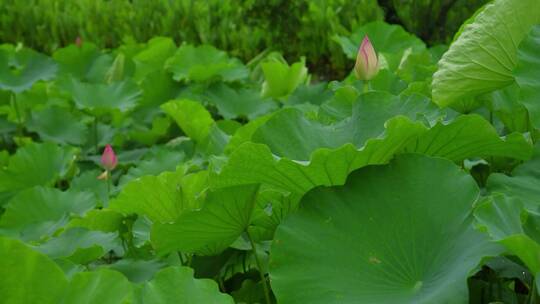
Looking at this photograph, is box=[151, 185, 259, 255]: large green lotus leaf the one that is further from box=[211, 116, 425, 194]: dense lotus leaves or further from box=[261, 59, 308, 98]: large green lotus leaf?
box=[261, 59, 308, 98]: large green lotus leaf

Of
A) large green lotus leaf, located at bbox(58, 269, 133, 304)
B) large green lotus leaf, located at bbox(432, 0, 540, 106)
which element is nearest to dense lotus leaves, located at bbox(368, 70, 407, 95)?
large green lotus leaf, located at bbox(432, 0, 540, 106)

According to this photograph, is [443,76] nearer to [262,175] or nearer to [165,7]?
[262,175]

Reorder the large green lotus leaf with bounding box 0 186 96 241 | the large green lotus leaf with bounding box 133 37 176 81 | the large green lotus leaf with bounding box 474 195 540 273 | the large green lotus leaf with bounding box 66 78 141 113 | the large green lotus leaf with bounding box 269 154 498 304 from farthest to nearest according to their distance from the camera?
the large green lotus leaf with bounding box 133 37 176 81 → the large green lotus leaf with bounding box 66 78 141 113 → the large green lotus leaf with bounding box 0 186 96 241 → the large green lotus leaf with bounding box 269 154 498 304 → the large green lotus leaf with bounding box 474 195 540 273

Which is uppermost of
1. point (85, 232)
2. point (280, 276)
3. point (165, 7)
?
point (280, 276)

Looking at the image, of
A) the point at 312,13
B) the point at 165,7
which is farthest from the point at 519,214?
the point at 165,7

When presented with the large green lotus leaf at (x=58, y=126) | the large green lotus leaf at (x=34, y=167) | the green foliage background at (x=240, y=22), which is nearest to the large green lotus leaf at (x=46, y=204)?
the large green lotus leaf at (x=34, y=167)

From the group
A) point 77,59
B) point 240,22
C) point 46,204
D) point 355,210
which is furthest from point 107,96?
point 355,210
